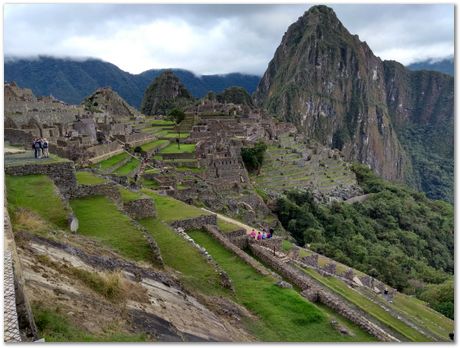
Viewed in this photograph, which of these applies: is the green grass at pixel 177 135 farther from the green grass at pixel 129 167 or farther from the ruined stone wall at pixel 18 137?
the ruined stone wall at pixel 18 137

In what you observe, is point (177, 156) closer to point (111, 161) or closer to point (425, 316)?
point (111, 161)

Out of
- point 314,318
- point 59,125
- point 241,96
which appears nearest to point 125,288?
point 314,318

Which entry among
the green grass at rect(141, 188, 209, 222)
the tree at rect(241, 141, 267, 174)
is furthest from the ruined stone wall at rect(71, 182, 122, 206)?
the tree at rect(241, 141, 267, 174)

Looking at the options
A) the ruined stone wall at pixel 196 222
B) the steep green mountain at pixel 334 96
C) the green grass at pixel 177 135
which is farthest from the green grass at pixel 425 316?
the steep green mountain at pixel 334 96

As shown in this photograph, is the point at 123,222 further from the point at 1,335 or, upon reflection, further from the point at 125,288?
the point at 1,335

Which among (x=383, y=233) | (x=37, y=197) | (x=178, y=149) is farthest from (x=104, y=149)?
(x=383, y=233)

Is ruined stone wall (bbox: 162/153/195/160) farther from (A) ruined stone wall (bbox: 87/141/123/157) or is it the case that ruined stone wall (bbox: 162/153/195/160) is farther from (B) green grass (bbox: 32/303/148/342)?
(B) green grass (bbox: 32/303/148/342)
